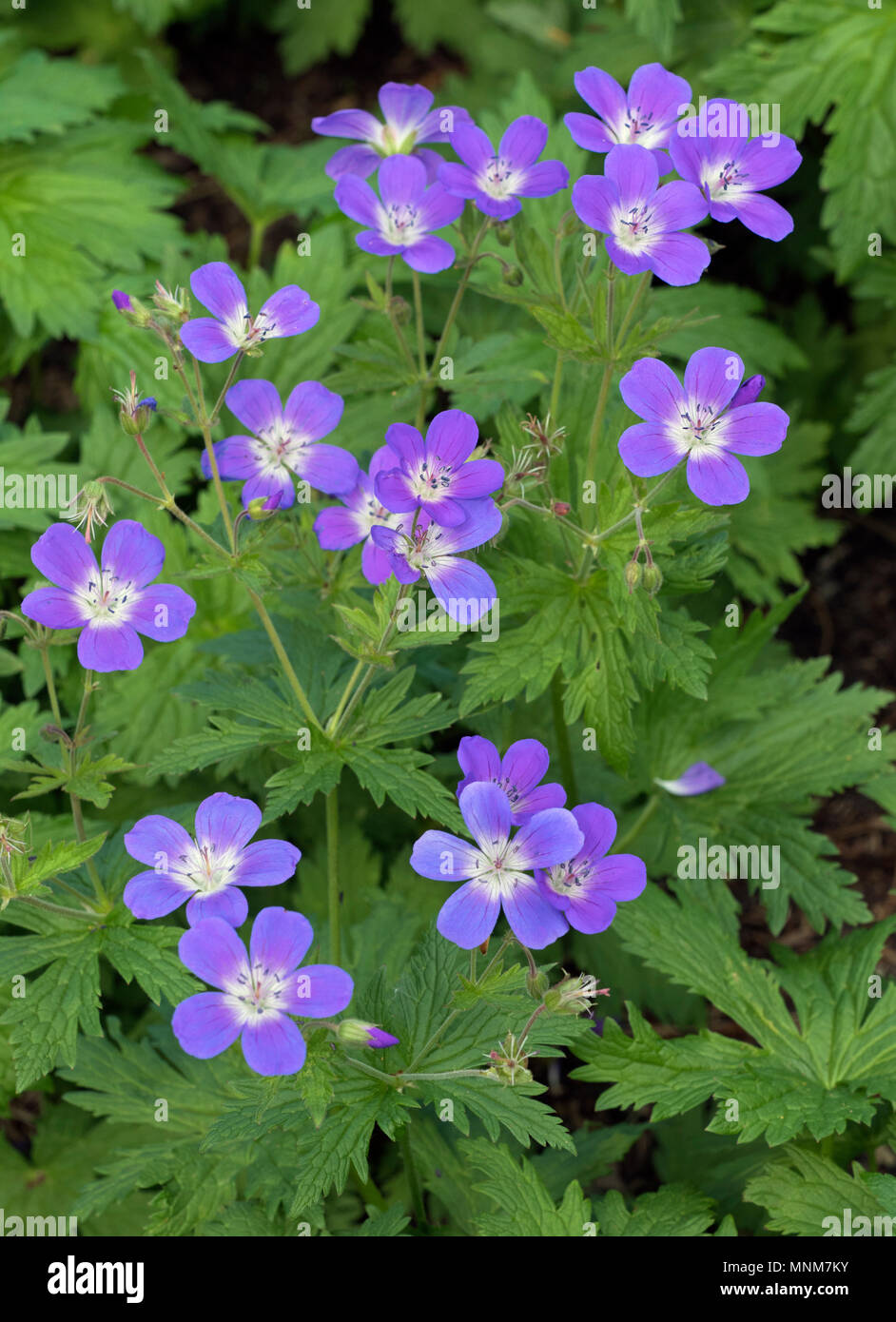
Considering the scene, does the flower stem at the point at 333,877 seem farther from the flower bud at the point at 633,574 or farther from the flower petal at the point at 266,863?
the flower bud at the point at 633,574

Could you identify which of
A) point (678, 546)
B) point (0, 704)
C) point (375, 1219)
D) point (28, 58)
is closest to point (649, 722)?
point (678, 546)

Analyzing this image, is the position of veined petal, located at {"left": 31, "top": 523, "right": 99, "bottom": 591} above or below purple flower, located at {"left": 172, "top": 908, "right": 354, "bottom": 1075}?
above

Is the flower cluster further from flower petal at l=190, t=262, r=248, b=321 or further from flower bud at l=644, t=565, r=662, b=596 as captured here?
flower petal at l=190, t=262, r=248, b=321

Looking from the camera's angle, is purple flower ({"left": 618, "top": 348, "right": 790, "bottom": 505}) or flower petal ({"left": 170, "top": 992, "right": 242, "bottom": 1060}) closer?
flower petal ({"left": 170, "top": 992, "right": 242, "bottom": 1060})

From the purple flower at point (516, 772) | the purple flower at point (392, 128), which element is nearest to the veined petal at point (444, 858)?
the purple flower at point (516, 772)

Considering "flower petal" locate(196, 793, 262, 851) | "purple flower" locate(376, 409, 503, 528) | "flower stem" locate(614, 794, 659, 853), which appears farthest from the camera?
"flower stem" locate(614, 794, 659, 853)

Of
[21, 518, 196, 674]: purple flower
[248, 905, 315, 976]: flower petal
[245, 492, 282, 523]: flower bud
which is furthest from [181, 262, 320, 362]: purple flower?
[248, 905, 315, 976]: flower petal

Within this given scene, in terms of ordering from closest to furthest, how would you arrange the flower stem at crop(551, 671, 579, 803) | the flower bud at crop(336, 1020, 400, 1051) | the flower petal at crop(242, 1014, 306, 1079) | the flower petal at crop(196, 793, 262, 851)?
the flower petal at crop(242, 1014, 306, 1079), the flower bud at crop(336, 1020, 400, 1051), the flower petal at crop(196, 793, 262, 851), the flower stem at crop(551, 671, 579, 803)
